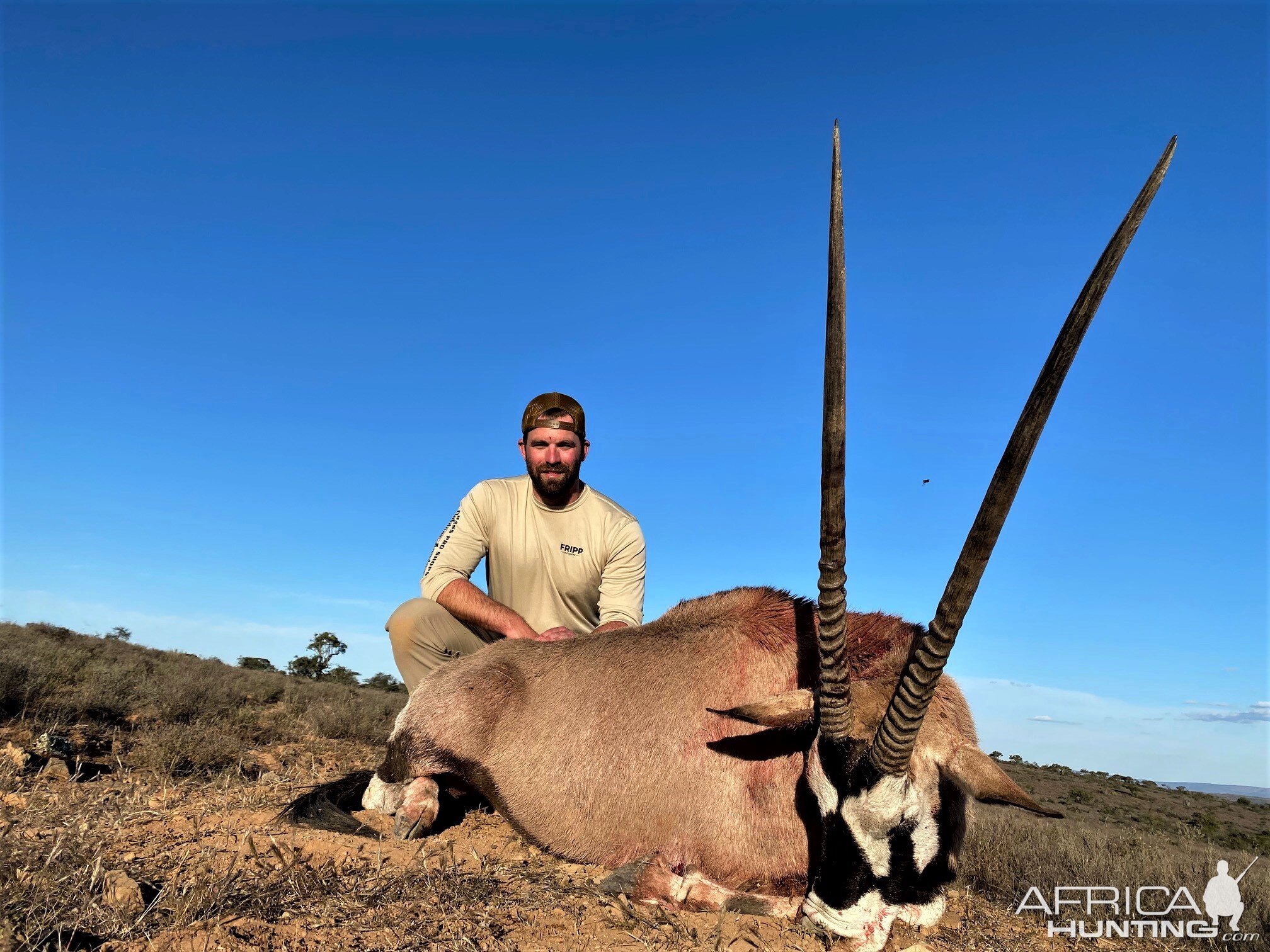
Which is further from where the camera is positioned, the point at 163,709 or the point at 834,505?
the point at 163,709

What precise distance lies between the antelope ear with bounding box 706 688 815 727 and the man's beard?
292 cm

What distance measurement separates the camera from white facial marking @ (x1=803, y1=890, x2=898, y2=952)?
9.62 feet

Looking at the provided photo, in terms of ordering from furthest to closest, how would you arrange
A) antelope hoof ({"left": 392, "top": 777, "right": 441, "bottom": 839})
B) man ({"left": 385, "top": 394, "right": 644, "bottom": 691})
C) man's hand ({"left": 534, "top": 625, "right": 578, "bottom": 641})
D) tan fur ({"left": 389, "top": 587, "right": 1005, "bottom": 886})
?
man ({"left": 385, "top": 394, "right": 644, "bottom": 691}), man's hand ({"left": 534, "top": 625, "right": 578, "bottom": 641}), antelope hoof ({"left": 392, "top": 777, "right": 441, "bottom": 839}), tan fur ({"left": 389, "top": 587, "right": 1005, "bottom": 886})

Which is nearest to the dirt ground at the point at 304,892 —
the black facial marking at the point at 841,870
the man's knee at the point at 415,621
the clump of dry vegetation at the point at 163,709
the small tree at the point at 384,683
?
the black facial marking at the point at 841,870

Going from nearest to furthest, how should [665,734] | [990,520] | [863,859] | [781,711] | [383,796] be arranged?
[990,520] < [863,859] < [781,711] < [665,734] < [383,796]

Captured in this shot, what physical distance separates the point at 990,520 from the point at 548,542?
151 inches

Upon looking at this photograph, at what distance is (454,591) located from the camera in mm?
5523

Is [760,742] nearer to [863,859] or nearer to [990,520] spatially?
[863,859]

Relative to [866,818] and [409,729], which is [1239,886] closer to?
[866,818]

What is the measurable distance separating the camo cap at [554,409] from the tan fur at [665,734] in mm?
1967

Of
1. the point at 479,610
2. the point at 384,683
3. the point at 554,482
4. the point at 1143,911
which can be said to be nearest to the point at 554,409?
the point at 554,482

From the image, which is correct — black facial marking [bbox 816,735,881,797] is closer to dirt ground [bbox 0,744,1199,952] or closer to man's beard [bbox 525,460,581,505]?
dirt ground [bbox 0,744,1199,952]

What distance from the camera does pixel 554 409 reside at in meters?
6.05

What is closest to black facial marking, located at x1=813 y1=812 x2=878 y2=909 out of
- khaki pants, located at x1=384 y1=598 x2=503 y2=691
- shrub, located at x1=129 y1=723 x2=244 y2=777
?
khaki pants, located at x1=384 y1=598 x2=503 y2=691
